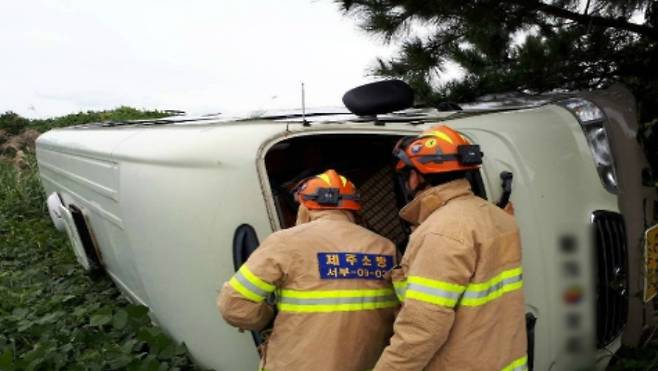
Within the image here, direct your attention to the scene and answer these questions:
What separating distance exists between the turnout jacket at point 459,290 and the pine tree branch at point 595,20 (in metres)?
2.37

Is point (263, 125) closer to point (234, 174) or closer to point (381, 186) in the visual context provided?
point (234, 174)

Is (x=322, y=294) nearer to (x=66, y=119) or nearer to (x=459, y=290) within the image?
(x=459, y=290)

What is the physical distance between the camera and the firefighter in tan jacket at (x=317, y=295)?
80.1 inches

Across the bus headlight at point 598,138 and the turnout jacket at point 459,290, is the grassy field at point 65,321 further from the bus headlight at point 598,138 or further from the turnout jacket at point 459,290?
the turnout jacket at point 459,290

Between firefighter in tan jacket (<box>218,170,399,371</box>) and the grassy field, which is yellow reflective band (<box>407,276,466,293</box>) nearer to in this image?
firefighter in tan jacket (<box>218,170,399,371</box>)

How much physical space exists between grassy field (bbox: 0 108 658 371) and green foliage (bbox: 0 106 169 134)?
8.15 metres

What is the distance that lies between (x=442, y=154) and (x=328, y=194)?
0.47m

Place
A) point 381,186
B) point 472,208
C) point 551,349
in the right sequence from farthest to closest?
1. point 381,186
2. point 551,349
3. point 472,208

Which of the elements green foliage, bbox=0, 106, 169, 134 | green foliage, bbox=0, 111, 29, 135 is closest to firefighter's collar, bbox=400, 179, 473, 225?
green foliage, bbox=0, 106, 169, 134

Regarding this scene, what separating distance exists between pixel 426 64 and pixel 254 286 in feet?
9.79

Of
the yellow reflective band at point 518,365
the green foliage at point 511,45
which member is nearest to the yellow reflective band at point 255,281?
the yellow reflective band at point 518,365

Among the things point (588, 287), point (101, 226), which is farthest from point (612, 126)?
point (101, 226)

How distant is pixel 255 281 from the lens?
201cm

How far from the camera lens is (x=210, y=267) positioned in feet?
7.97
